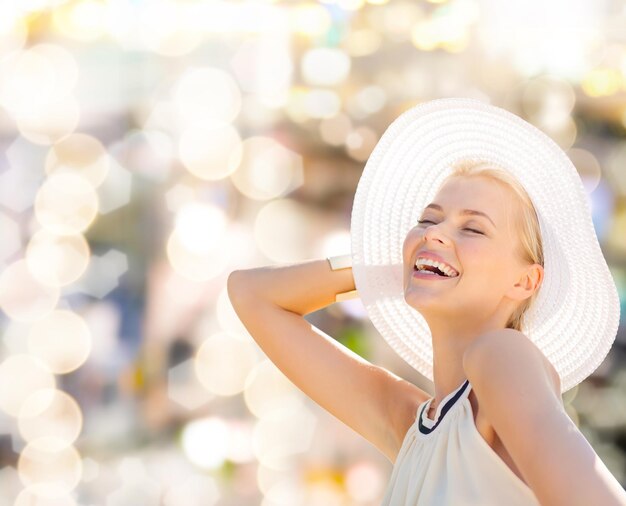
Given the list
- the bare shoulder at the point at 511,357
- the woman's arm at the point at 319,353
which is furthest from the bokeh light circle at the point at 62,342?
the bare shoulder at the point at 511,357

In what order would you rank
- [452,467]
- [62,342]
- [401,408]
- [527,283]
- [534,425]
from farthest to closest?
[62,342]
[401,408]
[527,283]
[452,467]
[534,425]

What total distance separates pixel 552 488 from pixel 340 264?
1.74 ft

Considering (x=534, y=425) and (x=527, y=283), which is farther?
(x=527, y=283)

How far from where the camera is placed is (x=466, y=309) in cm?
93

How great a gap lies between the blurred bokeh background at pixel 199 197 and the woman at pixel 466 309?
1423 millimetres

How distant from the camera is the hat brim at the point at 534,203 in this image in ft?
3.25

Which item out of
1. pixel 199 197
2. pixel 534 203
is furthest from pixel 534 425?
pixel 199 197

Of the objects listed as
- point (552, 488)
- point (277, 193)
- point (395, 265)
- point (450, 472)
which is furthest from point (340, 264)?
point (277, 193)

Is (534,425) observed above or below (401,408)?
above

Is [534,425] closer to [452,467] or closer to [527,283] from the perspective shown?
Answer: [452,467]

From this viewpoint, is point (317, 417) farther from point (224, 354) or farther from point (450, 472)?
point (450, 472)

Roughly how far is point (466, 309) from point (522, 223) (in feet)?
0.36

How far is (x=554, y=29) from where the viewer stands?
2621mm

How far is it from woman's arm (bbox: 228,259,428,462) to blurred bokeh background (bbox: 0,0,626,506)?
139cm
